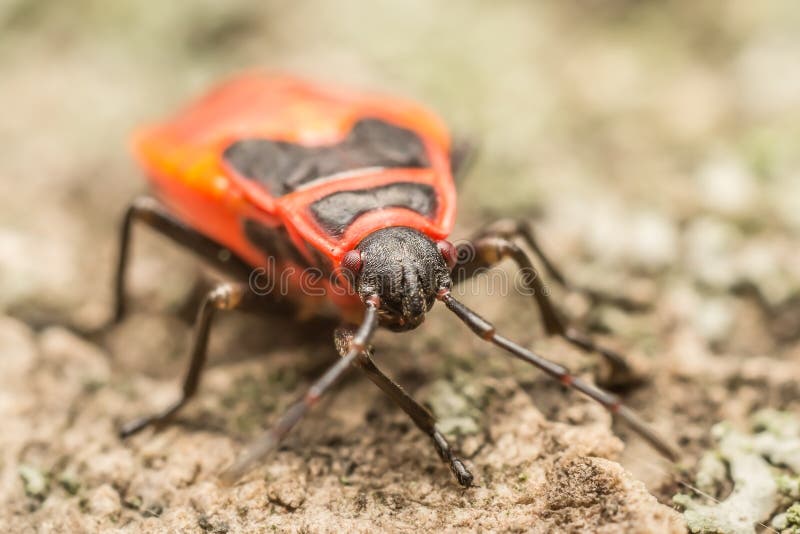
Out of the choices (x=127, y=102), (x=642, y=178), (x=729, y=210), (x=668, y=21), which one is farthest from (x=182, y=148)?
(x=668, y=21)

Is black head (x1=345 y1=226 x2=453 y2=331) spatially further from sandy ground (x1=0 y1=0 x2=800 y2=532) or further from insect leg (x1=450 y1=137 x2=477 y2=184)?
insect leg (x1=450 y1=137 x2=477 y2=184)

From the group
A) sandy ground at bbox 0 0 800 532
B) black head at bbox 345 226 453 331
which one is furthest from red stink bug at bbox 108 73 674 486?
sandy ground at bbox 0 0 800 532

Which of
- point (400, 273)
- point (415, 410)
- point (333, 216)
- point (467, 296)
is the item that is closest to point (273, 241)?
point (333, 216)

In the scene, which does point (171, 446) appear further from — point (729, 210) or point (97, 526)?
point (729, 210)

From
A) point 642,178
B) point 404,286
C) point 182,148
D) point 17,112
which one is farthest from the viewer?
point 17,112

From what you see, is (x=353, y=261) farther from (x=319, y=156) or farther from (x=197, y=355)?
(x=197, y=355)
